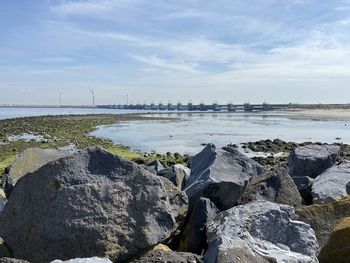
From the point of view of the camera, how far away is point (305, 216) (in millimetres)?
5754

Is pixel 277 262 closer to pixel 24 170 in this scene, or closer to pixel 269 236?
pixel 269 236

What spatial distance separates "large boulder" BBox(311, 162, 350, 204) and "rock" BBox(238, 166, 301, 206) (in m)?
0.86

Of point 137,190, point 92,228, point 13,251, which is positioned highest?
point 137,190

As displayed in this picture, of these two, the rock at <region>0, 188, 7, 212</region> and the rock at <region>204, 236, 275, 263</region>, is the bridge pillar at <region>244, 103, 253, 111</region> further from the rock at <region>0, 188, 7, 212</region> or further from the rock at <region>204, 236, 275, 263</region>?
the rock at <region>204, 236, 275, 263</region>

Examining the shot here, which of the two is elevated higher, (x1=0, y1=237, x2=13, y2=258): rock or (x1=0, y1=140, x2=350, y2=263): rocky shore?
(x1=0, y1=140, x2=350, y2=263): rocky shore

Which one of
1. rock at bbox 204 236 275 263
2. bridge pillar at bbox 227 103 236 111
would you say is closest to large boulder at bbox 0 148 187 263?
rock at bbox 204 236 275 263

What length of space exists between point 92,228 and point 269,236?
6.82ft

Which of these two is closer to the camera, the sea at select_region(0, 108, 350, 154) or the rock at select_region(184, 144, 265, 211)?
the rock at select_region(184, 144, 265, 211)

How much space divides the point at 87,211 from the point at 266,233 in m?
2.13

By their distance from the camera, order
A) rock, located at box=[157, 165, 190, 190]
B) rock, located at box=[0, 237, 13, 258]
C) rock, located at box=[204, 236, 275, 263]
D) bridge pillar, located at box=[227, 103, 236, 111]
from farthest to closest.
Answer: bridge pillar, located at box=[227, 103, 236, 111] → rock, located at box=[157, 165, 190, 190] → rock, located at box=[0, 237, 13, 258] → rock, located at box=[204, 236, 275, 263]

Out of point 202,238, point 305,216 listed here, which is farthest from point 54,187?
point 305,216

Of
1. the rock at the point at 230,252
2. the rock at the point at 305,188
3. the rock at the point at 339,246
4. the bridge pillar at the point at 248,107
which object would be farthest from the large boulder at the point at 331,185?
the bridge pillar at the point at 248,107

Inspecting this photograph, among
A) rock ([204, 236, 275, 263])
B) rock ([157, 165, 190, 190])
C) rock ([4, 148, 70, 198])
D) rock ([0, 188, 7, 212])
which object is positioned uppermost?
rock ([4, 148, 70, 198])

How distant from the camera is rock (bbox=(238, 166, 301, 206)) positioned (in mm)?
7176
